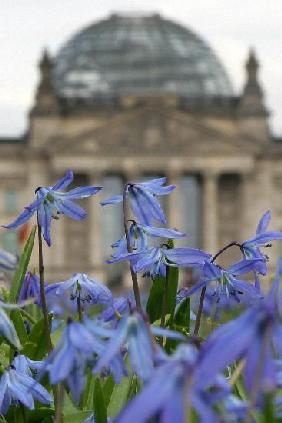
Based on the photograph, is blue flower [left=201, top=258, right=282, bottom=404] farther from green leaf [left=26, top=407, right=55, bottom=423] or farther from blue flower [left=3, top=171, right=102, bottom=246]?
green leaf [left=26, top=407, right=55, bottom=423]

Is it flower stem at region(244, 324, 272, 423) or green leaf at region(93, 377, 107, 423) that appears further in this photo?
green leaf at region(93, 377, 107, 423)

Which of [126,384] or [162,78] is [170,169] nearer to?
[162,78]

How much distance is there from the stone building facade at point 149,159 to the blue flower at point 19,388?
2335 inches

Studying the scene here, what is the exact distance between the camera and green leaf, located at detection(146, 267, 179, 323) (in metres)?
3.21

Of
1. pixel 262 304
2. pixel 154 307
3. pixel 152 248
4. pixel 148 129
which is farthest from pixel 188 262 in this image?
pixel 148 129

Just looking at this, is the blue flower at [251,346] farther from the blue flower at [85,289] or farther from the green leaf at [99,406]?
the blue flower at [85,289]

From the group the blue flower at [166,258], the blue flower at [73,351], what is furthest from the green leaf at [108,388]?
the blue flower at [73,351]

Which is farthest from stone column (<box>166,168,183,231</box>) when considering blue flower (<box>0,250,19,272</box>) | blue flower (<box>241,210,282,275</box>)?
blue flower (<box>241,210,282,275</box>)

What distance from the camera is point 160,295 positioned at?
129 inches

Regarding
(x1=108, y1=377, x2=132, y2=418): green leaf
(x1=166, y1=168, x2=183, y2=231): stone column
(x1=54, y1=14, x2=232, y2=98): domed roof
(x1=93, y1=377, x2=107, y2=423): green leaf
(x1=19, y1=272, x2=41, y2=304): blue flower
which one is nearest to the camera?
(x1=93, y1=377, x2=107, y2=423): green leaf

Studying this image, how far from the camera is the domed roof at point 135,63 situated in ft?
250

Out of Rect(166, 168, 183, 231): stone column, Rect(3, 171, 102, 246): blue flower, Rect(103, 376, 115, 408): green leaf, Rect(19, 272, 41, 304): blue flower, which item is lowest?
Rect(166, 168, 183, 231): stone column

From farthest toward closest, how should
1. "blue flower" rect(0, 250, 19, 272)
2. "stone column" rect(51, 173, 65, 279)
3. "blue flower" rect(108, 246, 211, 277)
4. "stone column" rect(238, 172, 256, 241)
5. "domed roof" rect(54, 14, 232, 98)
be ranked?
"domed roof" rect(54, 14, 232, 98) < "stone column" rect(238, 172, 256, 241) < "stone column" rect(51, 173, 65, 279) < "blue flower" rect(0, 250, 19, 272) < "blue flower" rect(108, 246, 211, 277)

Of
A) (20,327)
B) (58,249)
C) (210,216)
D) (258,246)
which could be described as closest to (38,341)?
(20,327)
